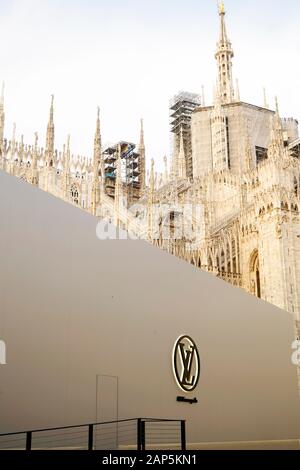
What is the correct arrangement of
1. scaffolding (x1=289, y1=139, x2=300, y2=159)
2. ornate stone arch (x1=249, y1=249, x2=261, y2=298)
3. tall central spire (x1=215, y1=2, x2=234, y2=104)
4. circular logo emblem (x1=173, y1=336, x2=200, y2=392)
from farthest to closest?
tall central spire (x1=215, y1=2, x2=234, y2=104) < scaffolding (x1=289, y1=139, x2=300, y2=159) < ornate stone arch (x1=249, y1=249, x2=261, y2=298) < circular logo emblem (x1=173, y1=336, x2=200, y2=392)

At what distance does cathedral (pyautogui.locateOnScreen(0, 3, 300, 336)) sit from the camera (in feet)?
90.2

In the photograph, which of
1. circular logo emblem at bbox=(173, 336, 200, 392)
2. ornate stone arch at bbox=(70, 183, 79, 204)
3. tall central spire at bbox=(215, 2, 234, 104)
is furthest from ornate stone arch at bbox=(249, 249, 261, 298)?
tall central spire at bbox=(215, 2, 234, 104)

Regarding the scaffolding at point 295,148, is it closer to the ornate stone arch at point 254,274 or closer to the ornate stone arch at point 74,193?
the ornate stone arch at point 254,274

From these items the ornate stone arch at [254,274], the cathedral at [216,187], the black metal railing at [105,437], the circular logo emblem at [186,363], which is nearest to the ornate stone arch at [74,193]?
the cathedral at [216,187]

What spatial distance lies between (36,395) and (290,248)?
19.9 meters

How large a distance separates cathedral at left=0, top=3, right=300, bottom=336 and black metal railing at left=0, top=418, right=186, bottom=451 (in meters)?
15.3

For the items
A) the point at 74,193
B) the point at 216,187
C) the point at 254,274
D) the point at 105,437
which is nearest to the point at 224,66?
the point at 216,187

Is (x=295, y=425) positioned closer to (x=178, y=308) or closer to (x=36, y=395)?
(x=178, y=308)

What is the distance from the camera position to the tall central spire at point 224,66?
48031 mm

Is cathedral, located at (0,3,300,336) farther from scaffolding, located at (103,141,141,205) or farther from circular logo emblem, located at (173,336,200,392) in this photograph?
circular logo emblem, located at (173,336,200,392)

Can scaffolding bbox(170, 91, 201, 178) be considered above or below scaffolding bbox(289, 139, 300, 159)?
above

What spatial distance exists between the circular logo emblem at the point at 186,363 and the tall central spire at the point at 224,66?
36963 millimetres
